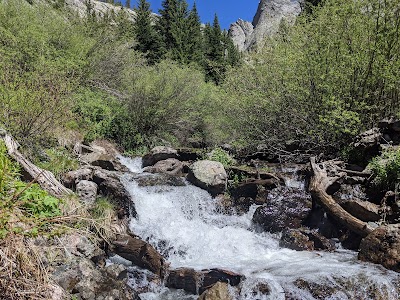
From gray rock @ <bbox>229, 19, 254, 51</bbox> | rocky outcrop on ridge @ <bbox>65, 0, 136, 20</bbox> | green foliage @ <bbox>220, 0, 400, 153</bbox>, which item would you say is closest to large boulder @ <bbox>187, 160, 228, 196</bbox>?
green foliage @ <bbox>220, 0, 400, 153</bbox>

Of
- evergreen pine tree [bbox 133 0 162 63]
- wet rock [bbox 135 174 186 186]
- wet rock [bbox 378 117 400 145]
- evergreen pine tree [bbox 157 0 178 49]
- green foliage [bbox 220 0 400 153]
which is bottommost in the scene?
wet rock [bbox 135 174 186 186]

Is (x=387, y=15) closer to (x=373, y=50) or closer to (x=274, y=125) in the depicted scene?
(x=373, y=50)

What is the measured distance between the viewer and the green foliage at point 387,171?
9.02 metres

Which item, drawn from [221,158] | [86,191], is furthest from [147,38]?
[86,191]

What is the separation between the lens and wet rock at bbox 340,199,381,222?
841 cm

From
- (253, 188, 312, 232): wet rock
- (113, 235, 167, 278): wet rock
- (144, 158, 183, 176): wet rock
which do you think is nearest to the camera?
(113, 235, 167, 278): wet rock

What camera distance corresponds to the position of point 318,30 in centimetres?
1343

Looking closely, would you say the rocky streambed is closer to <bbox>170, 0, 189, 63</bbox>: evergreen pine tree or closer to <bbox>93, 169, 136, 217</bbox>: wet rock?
<bbox>93, 169, 136, 217</bbox>: wet rock

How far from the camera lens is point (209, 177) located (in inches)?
466

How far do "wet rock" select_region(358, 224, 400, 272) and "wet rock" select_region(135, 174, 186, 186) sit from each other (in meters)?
6.32

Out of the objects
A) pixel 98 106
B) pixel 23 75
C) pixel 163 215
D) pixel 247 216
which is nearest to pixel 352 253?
pixel 247 216

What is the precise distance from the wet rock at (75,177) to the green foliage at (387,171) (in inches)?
317

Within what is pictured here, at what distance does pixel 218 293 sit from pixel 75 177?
536 centimetres

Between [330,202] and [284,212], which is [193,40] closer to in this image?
[284,212]
